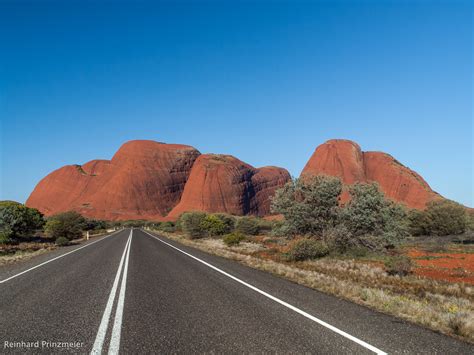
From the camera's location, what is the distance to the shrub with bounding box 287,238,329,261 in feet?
65.7

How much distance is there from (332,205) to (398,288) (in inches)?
448

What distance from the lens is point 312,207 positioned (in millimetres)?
22719

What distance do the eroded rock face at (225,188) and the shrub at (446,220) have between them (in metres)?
78.6

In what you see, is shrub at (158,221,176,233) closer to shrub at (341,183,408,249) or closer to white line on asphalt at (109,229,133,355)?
shrub at (341,183,408,249)

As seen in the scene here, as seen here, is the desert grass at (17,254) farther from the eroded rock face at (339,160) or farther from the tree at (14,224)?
the eroded rock face at (339,160)

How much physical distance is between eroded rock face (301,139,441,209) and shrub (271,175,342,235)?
Result: 229 feet

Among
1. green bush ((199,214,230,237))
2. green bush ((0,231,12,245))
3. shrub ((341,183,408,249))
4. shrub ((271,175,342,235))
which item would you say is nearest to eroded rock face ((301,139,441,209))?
green bush ((199,214,230,237))

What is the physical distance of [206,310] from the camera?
6746mm

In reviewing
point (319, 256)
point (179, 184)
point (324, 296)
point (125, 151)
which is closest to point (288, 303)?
point (324, 296)

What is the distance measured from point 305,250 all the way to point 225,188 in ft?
350

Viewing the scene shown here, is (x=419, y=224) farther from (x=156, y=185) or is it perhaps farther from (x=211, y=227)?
(x=156, y=185)

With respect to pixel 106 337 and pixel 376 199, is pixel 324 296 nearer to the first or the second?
pixel 106 337

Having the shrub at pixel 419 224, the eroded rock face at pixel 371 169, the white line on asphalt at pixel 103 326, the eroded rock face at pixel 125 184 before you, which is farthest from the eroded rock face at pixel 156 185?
the white line on asphalt at pixel 103 326

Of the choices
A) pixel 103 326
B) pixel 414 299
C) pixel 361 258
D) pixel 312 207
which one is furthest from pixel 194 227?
pixel 103 326
